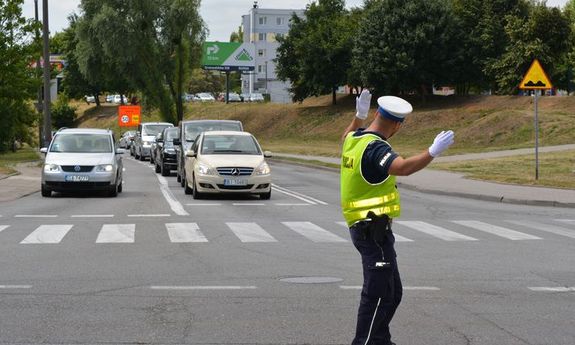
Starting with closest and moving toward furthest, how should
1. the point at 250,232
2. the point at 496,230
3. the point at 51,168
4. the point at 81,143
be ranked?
the point at 250,232 → the point at 496,230 → the point at 51,168 → the point at 81,143

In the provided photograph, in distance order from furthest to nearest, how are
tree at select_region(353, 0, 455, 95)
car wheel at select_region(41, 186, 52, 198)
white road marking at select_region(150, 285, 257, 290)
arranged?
tree at select_region(353, 0, 455, 95), car wheel at select_region(41, 186, 52, 198), white road marking at select_region(150, 285, 257, 290)

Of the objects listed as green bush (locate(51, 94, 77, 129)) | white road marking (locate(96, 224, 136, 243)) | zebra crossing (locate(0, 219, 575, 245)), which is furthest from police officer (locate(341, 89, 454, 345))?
green bush (locate(51, 94, 77, 129))

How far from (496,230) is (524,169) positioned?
1651 cm

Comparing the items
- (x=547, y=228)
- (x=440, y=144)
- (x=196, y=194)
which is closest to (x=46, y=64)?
(x=196, y=194)

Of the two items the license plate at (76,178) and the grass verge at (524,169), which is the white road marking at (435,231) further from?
the license plate at (76,178)

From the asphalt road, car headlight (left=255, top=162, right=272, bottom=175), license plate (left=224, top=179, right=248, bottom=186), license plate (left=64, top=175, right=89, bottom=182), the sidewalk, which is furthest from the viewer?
license plate (left=64, top=175, right=89, bottom=182)

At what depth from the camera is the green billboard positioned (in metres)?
87.3

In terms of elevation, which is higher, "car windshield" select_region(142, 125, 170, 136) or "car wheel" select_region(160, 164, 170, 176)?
"car windshield" select_region(142, 125, 170, 136)

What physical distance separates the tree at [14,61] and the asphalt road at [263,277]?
25.0 meters

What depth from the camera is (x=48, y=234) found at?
14125 millimetres

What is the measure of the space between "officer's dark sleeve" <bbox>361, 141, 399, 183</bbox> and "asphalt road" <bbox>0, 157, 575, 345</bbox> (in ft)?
5.44

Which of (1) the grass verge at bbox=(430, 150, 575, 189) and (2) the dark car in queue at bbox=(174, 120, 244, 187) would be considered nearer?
(1) the grass verge at bbox=(430, 150, 575, 189)

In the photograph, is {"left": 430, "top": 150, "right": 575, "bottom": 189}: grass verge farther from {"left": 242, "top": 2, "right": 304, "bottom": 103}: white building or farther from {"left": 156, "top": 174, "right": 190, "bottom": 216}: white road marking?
{"left": 242, "top": 2, "right": 304, "bottom": 103}: white building

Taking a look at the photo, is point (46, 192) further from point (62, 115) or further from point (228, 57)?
point (62, 115)
